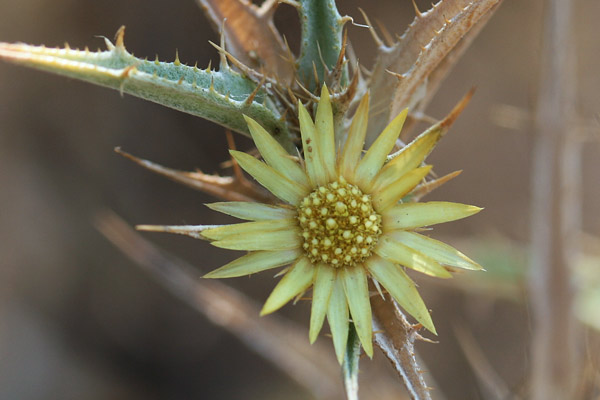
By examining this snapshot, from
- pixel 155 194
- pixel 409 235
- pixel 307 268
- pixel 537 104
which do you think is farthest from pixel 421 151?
pixel 155 194

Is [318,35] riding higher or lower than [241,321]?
higher

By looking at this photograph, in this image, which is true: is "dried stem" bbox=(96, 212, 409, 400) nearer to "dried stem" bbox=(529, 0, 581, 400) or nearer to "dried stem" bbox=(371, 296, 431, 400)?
"dried stem" bbox=(529, 0, 581, 400)

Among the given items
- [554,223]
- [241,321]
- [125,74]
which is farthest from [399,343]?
[241,321]

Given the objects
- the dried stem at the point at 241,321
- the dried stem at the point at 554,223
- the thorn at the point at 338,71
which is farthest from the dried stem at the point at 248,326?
the thorn at the point at 338,71

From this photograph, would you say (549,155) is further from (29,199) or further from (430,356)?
(29,199)

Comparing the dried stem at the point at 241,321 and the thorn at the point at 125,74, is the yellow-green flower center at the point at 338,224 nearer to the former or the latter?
the thorn at the point at 125,74

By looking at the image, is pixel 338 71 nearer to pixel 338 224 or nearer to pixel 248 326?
pixel 338 224

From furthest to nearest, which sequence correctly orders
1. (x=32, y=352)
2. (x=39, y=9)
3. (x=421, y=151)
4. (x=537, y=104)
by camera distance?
(x=32, y=352) → (x=39, y=9) → (x=537, y=104) → (x=421, y=151)
